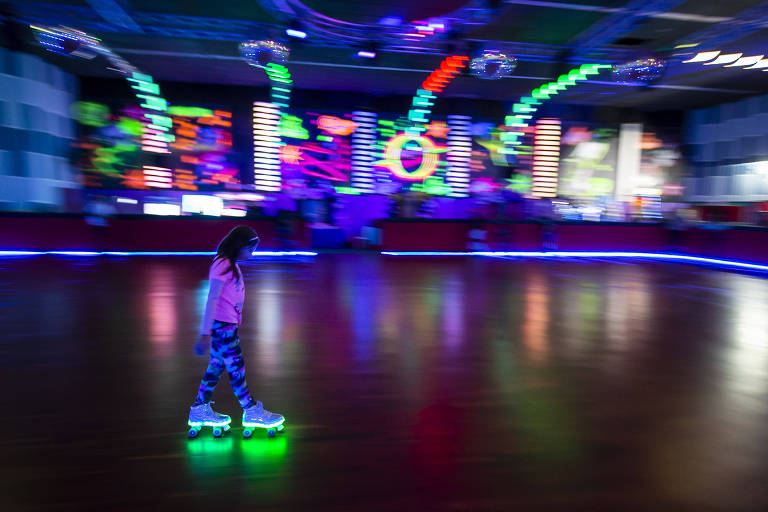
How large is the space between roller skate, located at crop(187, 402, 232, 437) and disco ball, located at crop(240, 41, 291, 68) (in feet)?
19.7

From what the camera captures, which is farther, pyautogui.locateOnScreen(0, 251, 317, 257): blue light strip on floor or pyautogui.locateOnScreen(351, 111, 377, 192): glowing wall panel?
pyautogui.locateOnScreen(351, 111, 377, 192): glowing wall panel

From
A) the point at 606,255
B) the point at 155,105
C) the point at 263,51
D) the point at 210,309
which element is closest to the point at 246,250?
the point at 210,309

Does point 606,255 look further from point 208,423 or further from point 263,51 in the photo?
point 208,423

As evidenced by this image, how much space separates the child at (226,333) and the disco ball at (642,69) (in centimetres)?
739

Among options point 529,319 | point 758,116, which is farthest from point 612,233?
point 529,319

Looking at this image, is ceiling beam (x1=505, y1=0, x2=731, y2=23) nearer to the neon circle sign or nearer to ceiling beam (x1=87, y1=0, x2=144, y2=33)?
the neon circle sign

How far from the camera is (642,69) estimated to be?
7.41 metres

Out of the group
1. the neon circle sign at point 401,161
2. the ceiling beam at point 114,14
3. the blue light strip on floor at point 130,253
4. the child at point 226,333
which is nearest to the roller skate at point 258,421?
the child at point 226,333

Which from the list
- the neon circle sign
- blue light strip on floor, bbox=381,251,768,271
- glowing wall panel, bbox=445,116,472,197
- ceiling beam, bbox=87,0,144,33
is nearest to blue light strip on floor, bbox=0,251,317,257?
blue light strip on floor, bbox=381,251,768,271

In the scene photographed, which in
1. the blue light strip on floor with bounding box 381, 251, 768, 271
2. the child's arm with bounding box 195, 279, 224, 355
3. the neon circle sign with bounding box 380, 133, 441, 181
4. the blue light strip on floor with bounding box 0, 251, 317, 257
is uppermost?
the neon circle sign with bounding box 380, 133, 441, 181

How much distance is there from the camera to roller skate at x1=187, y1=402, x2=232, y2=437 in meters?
2.45

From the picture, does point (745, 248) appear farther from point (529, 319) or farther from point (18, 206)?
point (18, 206)

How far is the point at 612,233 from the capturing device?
12945 millimetres

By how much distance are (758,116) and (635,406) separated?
548 inches
